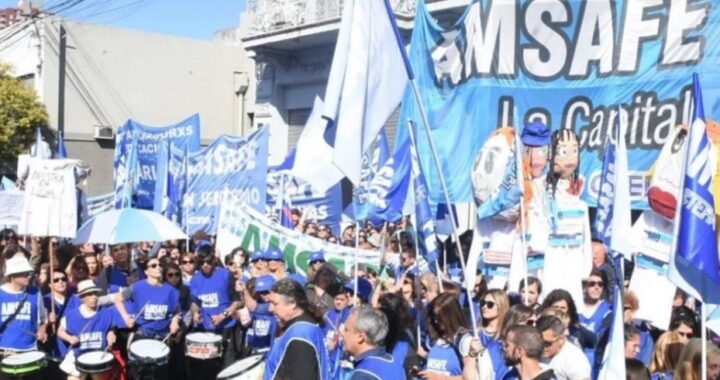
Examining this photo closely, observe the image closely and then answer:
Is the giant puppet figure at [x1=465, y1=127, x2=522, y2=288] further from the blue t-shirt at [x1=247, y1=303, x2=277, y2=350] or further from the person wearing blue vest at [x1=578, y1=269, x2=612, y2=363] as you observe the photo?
the blue t-shirt at [x1=247, y1=303, x2=277, y2=350]

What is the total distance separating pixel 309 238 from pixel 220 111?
62.3 feet

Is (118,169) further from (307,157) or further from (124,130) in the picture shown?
(307,157)

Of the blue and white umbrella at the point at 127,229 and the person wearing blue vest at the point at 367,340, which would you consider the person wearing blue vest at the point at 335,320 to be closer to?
the person wearing blue vest at the point at 367,340

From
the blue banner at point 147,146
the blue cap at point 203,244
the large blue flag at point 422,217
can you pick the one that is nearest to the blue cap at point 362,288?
the large blue flag at point 422,217

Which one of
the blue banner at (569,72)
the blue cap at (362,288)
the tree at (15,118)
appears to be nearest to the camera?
the blue cap at (362,288)

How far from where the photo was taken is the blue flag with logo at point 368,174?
10.3 metres

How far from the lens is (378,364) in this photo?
4.61 metres

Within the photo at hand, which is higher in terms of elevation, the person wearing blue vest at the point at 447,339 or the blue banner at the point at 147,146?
the blue banner at the point at 147,146

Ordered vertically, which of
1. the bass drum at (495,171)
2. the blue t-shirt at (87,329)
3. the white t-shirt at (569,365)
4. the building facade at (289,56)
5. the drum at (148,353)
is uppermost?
the building facade at (289,56)

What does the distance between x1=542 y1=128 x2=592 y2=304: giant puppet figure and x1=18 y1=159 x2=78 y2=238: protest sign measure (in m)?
4.98

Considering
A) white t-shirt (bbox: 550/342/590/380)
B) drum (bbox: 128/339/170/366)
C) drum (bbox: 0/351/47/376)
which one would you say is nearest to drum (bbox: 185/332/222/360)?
drum (bbox: 128/339/170/366)

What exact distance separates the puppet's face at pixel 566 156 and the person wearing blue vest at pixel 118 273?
4616 millimetres

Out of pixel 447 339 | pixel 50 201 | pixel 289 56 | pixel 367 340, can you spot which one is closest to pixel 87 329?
pixel 50 201

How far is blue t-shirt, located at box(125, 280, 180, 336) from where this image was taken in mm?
8453
